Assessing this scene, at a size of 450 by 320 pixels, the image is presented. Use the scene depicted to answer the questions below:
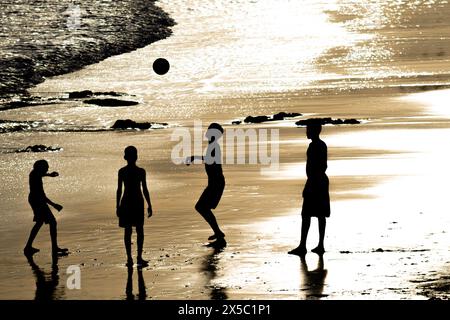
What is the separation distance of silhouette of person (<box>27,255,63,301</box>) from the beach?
0.04 meters

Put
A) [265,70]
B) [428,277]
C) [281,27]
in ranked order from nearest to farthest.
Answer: [428,277] → [265,70] → [281,27]

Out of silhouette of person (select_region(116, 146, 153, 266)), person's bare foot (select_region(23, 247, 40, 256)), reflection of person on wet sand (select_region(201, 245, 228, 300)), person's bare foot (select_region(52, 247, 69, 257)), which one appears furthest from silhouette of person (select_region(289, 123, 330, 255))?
person's bare foot (select_region(23, 247, 40, 256))

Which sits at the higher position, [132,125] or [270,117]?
[270,117]

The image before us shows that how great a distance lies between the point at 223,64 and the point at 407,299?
38.5m

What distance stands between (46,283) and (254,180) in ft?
25.9

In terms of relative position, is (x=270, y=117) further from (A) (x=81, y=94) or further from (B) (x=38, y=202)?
(B) (x=38, y=202)

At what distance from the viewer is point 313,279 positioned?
38.8 feet

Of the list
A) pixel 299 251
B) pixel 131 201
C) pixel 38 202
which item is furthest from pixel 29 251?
pixel 299 251

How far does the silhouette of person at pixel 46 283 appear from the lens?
11477mm

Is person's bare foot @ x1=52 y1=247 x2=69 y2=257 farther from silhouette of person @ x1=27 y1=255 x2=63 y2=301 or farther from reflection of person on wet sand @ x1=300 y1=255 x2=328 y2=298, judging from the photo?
reflection of person on wet sand @ x1=300 y1=255 x2=328 y2=298
